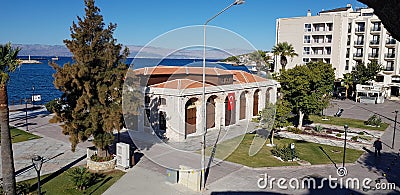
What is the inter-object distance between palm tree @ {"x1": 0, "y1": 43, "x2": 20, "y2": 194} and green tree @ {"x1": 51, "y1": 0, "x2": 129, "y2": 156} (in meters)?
2.83

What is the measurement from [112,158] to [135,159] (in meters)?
1.81

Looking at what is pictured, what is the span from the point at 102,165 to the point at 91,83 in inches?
Answer: 181

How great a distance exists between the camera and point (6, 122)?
12867 millimetres

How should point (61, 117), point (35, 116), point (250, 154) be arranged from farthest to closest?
1. point (35, 116)
2. point (250, 154)
3. point (61, 117)

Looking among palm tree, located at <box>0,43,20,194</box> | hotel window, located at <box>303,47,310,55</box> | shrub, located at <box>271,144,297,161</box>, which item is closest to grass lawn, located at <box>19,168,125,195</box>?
palm tree, located at <box>0,43,20,194</box>

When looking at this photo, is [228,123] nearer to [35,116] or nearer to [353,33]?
[35,116]

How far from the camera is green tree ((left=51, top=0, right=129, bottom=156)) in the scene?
17.1 metres

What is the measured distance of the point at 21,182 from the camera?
A: 16.4 meters

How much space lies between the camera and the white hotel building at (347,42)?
5722 cm

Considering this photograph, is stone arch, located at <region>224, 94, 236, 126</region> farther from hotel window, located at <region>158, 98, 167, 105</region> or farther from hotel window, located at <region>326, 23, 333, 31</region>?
hotel window, located at <region>326, 23, 333, 31</region>

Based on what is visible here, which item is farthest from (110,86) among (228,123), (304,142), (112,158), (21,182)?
(304,142)

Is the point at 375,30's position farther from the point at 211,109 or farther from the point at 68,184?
the point at 68,184

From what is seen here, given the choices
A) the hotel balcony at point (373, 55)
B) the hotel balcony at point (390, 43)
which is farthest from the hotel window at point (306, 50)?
the hotel balcony at point (390, 43)

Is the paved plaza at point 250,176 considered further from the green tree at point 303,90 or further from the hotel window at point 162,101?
the green tree at point 303,90
